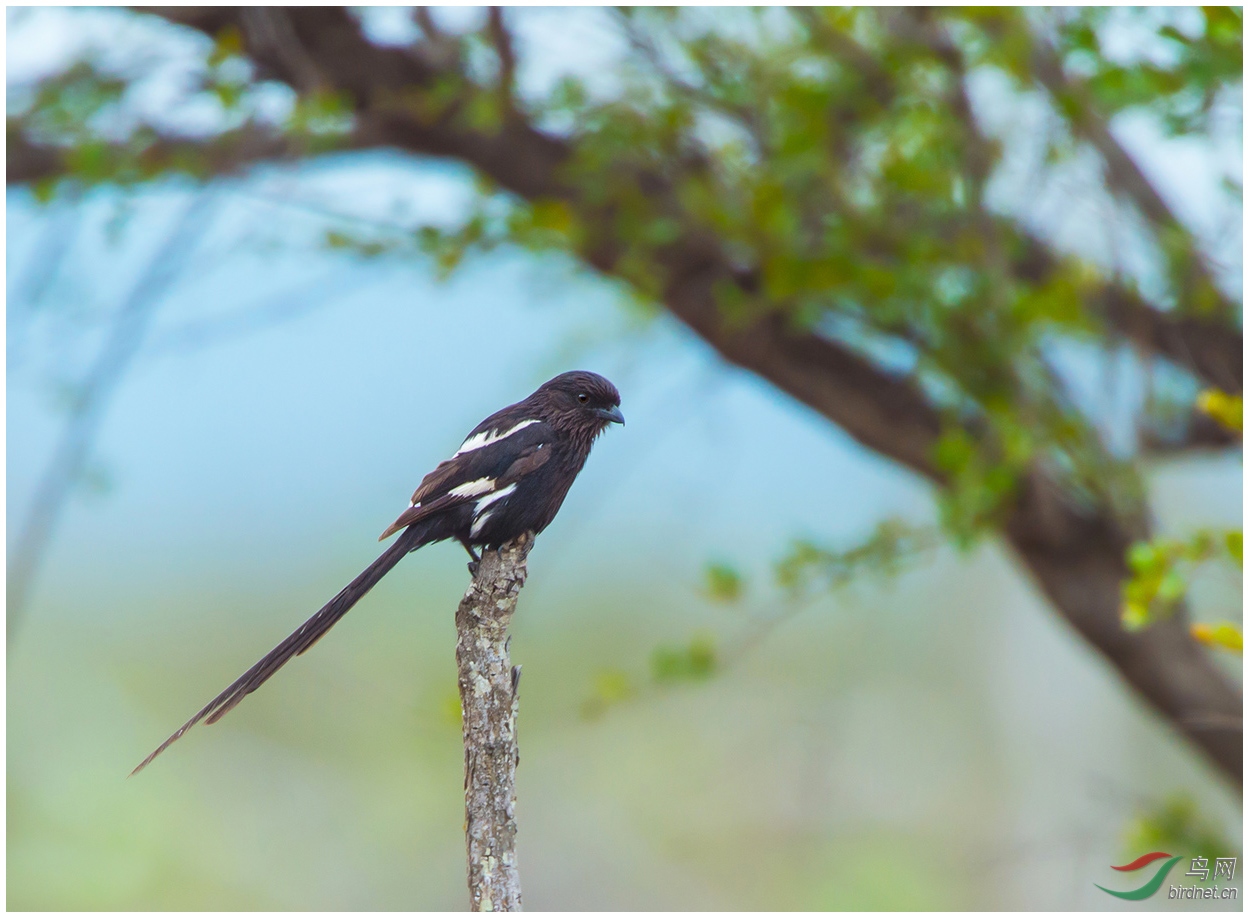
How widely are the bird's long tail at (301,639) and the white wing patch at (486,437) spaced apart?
205 mm

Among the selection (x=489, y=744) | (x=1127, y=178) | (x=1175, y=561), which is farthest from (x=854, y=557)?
(x=489, y=744)

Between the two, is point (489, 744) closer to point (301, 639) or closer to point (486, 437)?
point (301, 639)

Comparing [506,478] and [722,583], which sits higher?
[722,583]

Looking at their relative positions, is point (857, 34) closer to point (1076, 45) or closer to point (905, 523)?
point (1076, 45)

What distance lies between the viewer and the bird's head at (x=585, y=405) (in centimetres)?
219

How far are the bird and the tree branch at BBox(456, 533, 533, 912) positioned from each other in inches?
9.1

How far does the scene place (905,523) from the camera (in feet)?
12.6

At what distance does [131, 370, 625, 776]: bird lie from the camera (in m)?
2.07

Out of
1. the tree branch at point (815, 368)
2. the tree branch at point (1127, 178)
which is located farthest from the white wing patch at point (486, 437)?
the tree branch at point (1127, 178)

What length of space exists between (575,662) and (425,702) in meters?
5.31

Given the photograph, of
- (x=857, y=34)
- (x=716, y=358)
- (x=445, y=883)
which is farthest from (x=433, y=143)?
(x=445, y=883)

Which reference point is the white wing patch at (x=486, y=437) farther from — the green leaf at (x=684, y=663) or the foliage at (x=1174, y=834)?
the foliage at (x=1174, y=834)

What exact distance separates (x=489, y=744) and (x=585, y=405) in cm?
73

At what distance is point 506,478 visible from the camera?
208 centimetres
